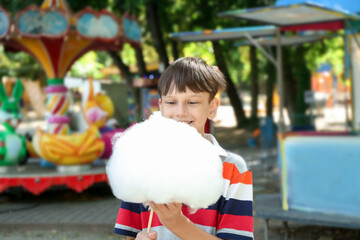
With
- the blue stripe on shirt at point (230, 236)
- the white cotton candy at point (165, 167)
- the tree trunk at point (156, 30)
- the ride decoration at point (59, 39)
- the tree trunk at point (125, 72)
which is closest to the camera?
the white cotton candy at point (165, 167)

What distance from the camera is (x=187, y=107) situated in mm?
1768

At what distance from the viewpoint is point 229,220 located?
1771 mm

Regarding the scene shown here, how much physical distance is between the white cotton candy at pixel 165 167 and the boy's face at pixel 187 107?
0.17m

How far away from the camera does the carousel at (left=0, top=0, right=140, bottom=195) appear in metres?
7.50

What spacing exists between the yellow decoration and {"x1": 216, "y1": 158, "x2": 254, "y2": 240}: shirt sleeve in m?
5.99

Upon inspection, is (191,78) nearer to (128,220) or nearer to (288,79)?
(128,220)

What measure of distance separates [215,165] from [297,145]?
4146mm

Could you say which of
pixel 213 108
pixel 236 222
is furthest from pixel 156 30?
pixel 236 222

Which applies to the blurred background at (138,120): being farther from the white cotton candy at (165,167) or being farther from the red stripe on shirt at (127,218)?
the white cotton candy at (165,167)

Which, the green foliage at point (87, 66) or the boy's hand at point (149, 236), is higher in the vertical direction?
the green foliage at point (87, 66)

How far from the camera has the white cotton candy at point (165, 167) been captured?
4.80 ft

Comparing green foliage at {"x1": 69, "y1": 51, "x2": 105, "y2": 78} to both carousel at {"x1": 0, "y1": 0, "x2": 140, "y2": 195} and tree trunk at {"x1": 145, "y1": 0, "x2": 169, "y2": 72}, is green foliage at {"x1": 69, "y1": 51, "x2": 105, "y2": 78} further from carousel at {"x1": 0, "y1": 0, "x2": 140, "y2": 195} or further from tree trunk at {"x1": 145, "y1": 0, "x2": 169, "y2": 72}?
carousel at {"x1": 0, "y1": 0, "x2": 140, "y2": 195}

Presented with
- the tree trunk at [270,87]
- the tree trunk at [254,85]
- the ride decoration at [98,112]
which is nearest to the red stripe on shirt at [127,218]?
the ride decoration at [98,112]

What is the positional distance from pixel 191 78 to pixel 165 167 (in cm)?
42
